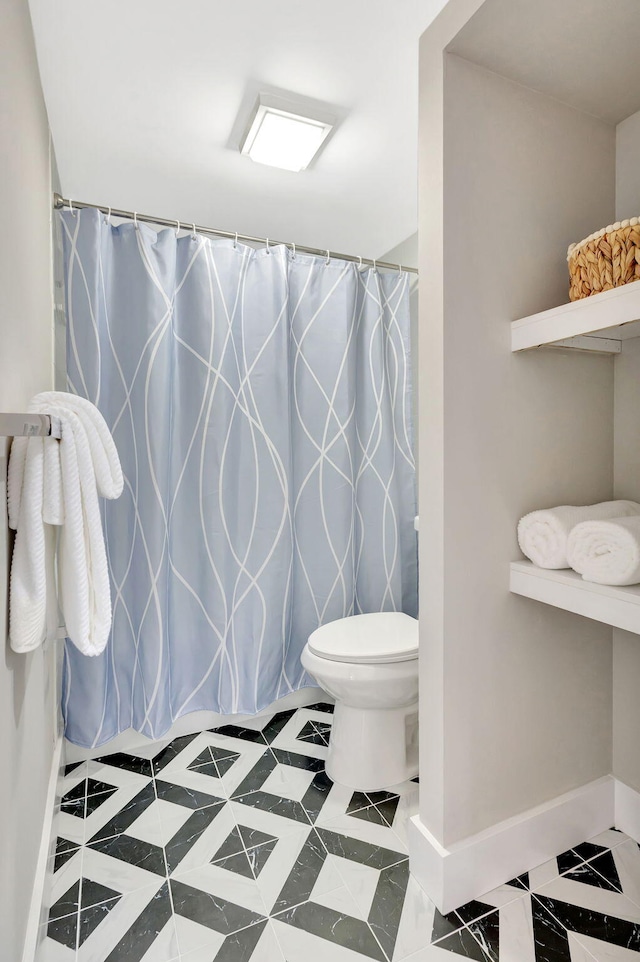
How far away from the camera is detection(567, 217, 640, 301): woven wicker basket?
1053 mm

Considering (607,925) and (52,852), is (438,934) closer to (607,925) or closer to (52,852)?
(607,925)

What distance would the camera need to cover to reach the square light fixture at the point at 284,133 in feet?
5.28

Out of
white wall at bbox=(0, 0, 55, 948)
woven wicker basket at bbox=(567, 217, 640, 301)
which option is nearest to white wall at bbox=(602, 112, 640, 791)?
woven wicker basket at bbox=(567, 217, 640, 301)

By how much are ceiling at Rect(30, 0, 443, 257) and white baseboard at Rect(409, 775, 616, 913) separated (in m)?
2.07

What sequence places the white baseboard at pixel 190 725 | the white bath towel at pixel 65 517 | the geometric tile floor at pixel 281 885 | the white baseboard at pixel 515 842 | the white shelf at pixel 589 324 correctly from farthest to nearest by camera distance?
the white baseboard at pixel 190 725
the white baseboard at pixel 515 842
the geometric tile floor at pixel 281 885
the white shelf at pixel 589 324
the white bath towel at pixel 65 517

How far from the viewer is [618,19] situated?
3.60ft

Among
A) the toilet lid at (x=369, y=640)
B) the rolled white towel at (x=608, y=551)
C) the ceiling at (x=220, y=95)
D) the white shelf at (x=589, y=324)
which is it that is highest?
the ceiling at (x=220, y=95)

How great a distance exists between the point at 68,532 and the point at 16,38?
3.40 feet

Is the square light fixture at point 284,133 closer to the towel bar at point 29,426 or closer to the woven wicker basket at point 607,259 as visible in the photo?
the woven wicker basket at point 607,259

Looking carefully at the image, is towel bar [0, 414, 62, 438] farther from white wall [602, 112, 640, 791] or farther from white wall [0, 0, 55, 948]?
white wall [602, 112, 640, 791]

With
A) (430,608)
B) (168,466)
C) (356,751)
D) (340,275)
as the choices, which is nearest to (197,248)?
(340,275)

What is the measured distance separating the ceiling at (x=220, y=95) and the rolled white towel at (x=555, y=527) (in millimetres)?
1294

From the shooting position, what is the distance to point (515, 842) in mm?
1334

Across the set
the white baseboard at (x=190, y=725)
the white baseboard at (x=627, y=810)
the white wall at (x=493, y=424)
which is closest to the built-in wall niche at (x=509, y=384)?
the white wall at (x=493, y=424)
